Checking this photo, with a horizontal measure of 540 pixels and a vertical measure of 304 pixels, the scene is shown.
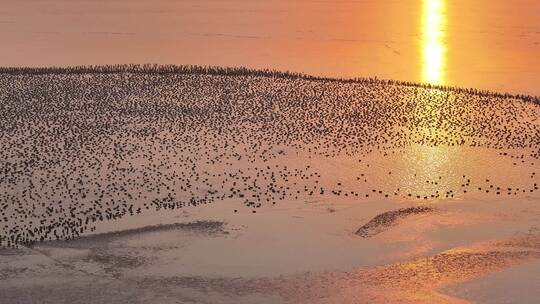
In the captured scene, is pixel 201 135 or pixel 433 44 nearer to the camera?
pixel 201 135

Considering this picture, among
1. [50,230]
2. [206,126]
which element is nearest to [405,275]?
[50,230]

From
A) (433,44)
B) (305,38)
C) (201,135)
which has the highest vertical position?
(305,38)

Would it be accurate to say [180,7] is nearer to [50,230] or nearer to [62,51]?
[62,51]

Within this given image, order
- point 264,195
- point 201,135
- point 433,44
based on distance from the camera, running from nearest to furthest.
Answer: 1. point 264,195
2. point 201,135
3. point 433,44

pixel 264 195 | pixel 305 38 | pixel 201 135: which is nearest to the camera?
pixel 264 195

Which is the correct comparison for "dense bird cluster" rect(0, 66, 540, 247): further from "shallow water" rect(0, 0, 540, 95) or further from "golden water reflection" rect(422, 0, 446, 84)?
"shallow water" rect(0, 0, 540, 95)

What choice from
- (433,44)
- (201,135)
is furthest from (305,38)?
(201,135)

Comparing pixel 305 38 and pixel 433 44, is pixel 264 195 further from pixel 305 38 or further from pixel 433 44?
pixel 305 38
